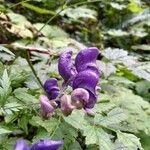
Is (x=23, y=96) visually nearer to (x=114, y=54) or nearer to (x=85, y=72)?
(x=85, y=72)

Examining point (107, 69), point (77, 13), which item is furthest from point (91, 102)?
point (77, 13)

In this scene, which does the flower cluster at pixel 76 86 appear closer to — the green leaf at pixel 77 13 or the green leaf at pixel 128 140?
the green leaf at pixel 128 140

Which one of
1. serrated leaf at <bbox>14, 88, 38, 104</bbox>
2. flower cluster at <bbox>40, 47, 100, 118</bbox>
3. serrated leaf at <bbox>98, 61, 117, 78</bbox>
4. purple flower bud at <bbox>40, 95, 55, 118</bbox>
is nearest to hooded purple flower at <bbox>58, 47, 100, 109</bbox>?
flower cluster at <bbox>40, 47, 100, 118</bbox>

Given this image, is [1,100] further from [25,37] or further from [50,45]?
[25,37]

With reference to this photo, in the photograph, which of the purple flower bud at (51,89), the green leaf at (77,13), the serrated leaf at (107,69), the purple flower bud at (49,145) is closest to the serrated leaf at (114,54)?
the serrated leaf at (107,69)

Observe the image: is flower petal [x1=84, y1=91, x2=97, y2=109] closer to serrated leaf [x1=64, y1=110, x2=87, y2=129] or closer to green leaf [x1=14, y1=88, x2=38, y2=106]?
serrated leaf [x1=64, y1=110, x2=87, y2=129]

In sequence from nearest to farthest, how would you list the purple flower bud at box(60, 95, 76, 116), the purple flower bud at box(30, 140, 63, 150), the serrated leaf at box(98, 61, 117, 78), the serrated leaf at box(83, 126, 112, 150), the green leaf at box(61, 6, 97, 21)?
1. the purple flower bud at box(30, 140, 63, 150)
2. the purple flower bud at box(60, 95, 76, 116)
3. the serrated leaf at box(83, 126, 112, 150)
4. the serrated leaf at box(98, 61, 117, 78)
5. the green leaf at box(61, 6, 97, 21)

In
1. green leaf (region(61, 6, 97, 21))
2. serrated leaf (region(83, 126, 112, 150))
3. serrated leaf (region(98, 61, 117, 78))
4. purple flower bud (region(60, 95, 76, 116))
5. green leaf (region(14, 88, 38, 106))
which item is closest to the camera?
purple flower bud (region(60, 95, 76, 116))
